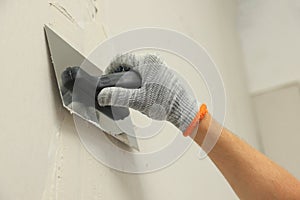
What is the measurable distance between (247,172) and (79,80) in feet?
1.04

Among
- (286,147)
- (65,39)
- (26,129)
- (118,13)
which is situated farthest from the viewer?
(286,147)

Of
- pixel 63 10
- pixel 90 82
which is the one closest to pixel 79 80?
pixel 90 82

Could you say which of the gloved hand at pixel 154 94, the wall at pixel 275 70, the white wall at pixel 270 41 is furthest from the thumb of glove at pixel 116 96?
the white wall at pixel 270 41

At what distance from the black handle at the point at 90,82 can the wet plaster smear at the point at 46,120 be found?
0.08ft

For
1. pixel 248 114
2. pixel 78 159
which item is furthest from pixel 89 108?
pixel 248 114

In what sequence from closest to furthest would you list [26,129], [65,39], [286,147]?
[26,129] < [65,39] < [286,147]

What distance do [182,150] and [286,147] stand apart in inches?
40.6

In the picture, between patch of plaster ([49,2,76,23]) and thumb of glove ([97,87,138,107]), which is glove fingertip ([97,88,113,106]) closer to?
thumb of glove ([97,87,138,107])

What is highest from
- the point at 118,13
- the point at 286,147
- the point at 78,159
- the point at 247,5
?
the point at 118,13

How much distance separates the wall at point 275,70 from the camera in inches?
70.6

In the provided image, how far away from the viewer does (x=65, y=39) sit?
62cm

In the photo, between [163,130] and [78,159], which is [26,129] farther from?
[163,130]

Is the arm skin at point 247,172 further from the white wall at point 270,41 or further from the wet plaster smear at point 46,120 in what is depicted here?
the white wall at point 270,41

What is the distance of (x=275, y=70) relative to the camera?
1.92 m
